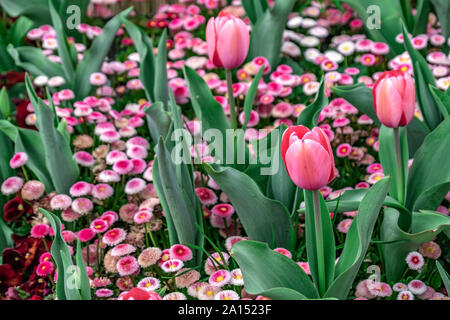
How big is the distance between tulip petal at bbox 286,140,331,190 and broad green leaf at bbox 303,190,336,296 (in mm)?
148

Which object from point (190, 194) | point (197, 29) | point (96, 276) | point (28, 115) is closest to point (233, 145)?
point (190, 194)

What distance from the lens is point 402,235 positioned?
1.42 meters

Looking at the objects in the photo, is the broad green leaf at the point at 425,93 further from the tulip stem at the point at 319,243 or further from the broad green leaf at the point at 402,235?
the tulip stem at the point at 319,243

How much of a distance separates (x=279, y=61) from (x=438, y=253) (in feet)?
3.35

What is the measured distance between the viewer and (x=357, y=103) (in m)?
1.67

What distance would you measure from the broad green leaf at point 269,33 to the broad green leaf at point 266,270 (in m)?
1.12

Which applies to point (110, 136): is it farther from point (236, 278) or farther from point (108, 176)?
point (236, 278)

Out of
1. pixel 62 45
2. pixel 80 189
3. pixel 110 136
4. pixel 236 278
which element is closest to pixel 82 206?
pixel 80 189

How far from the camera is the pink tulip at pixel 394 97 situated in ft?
4.15

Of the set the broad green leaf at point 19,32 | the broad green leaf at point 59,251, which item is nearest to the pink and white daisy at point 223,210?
the broad green leaf at point 59,251

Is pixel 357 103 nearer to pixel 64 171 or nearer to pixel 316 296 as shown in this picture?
pixel 316 296

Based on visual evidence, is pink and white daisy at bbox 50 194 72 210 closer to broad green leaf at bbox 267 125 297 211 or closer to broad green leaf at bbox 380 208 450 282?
broad green leaf at bbox 267 125 297 211

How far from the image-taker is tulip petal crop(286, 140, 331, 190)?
104cm

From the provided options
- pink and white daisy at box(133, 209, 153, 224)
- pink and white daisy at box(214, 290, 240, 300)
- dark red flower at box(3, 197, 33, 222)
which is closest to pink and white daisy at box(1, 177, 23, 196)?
dark red flower at box(3, 197, 33, 222)
